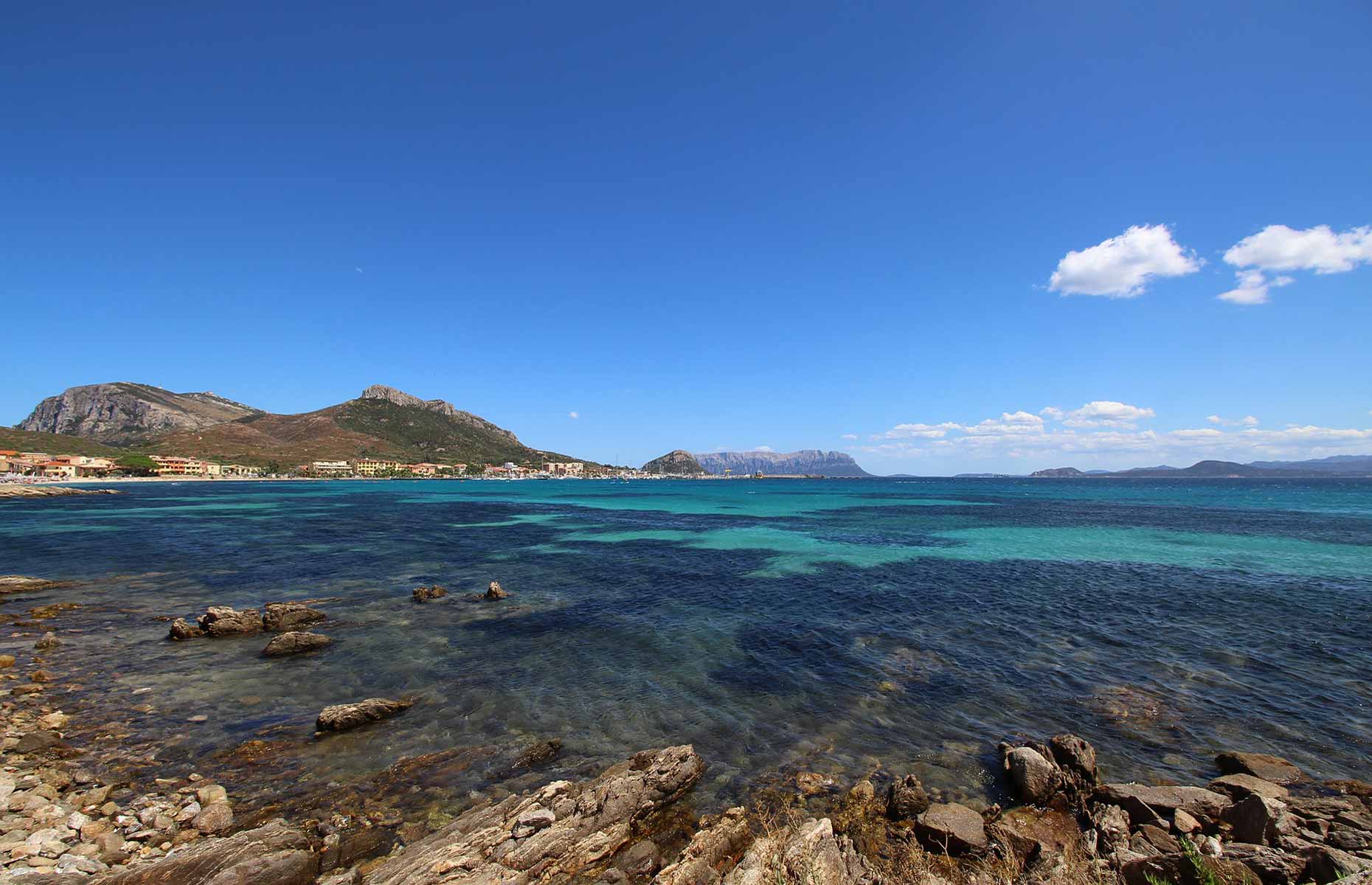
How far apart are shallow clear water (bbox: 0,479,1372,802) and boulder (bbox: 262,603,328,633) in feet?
2.57

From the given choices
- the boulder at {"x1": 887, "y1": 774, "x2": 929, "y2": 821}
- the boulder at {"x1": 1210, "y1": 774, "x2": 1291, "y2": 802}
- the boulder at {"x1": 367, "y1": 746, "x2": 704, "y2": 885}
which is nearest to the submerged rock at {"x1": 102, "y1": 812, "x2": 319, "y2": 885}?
the boulder at {"x1": 367, "y1": 746, "x2": 704, "y2": 885}

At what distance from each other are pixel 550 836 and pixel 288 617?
1912 centimetres

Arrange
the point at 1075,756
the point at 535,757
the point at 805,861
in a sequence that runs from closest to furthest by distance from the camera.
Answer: the point at 805,861 < the point at 1075,756 < the point at 535,757

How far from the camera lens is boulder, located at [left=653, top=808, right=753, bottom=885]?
8023mm

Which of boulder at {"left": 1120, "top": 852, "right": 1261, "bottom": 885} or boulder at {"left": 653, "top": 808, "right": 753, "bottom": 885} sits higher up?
boulder at {"left": 1120, "top": 852, "right": 1261, "bottom": 885}

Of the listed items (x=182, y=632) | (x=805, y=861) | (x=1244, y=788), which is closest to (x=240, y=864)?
(x=805, y=861)

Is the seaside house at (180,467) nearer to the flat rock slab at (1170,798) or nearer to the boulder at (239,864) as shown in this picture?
the boulder at (239,864)

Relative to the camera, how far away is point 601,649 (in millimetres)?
19812

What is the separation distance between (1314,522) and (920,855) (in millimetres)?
93395

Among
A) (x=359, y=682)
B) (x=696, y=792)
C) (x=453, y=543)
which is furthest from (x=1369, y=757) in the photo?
(x=453, y=543)

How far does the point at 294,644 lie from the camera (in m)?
18.7

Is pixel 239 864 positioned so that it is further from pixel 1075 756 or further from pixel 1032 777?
pixel 1075 756

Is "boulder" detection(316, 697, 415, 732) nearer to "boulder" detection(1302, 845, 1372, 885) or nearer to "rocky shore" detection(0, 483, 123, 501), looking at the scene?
"boulder" detection(1302, 845, 1372, 885)

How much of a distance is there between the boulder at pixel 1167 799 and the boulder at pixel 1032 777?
0.79 m
